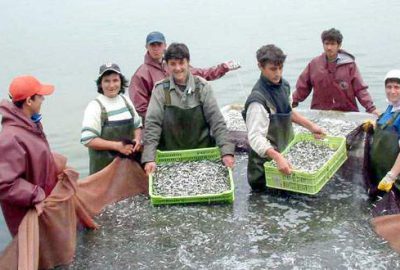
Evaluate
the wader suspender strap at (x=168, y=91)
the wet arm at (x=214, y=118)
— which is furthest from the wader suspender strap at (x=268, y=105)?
the wader suspender strap at (x=168, y=91)

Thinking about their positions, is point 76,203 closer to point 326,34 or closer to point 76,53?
point 326,34

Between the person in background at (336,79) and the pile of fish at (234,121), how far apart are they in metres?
1.01

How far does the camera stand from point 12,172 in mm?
4137

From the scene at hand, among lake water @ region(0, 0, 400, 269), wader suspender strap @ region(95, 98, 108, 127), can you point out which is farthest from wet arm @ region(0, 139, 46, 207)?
wader suspender strap @ region(95, 98, 108, 127)

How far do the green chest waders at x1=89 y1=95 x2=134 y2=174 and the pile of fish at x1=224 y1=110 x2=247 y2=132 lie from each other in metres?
1.82

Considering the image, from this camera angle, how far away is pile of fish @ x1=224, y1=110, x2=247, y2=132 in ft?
23.5

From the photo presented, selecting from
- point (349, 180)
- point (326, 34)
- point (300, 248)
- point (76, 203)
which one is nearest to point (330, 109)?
point (326, 34)

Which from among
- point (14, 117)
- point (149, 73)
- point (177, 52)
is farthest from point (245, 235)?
point (149, 73)

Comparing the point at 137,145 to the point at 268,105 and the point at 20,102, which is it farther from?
the point at 20,102

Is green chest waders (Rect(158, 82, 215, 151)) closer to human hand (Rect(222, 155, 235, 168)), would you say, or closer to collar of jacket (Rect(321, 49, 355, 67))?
human hand (Rect(222, 155, 235, 168))

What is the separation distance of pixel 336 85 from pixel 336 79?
0.36 ft

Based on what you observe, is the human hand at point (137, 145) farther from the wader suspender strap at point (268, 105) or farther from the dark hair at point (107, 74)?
the wader suspender strap at point (268, 105)

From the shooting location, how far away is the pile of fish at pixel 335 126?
6.62 metres

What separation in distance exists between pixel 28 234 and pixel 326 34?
4.63 metres
